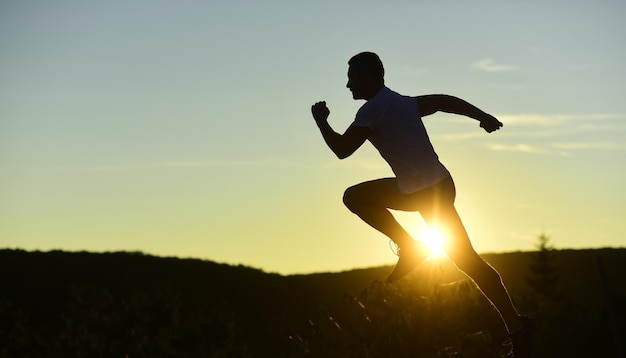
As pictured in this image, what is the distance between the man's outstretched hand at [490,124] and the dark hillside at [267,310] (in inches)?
210

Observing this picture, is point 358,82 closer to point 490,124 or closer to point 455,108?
point 455,108

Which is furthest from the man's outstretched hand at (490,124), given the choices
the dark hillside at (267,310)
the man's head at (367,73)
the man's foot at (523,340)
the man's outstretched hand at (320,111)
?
the dark hillside at (267,310)

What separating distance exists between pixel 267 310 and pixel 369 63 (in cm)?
8761

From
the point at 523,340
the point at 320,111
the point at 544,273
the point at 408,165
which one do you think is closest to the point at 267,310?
the point at 544,273

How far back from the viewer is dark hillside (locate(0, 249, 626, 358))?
83.9 ft

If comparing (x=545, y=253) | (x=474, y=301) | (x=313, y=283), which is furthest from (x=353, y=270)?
(x=474, y=301)

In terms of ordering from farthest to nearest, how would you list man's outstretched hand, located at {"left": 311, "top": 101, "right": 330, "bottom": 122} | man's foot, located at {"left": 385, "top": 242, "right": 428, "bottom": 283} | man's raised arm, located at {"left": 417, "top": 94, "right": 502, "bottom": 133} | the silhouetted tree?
the silhouetted tree, man's foot, located at {"left": 385, "top": 242, "right": 428, "bottom": 283}, man's raised arm, located at {"left": 417, "top": 94, "right": 502, "bottom": 133}, man's outstretched hand, located at {"left": 311, "top": 101, "right": 330, "bottom": 122}

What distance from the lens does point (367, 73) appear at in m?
7.73

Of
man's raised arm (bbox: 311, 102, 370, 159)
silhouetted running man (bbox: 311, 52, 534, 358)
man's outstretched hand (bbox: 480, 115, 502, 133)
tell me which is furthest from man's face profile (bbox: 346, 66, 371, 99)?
man's outstretched hand (bbox: 480, 115, 502, 133)

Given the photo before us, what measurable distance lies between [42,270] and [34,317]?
11.3m

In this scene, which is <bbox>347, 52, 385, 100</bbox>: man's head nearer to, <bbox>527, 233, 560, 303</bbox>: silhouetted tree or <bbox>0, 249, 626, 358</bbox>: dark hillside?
<bbox>0, 249, 626, 358</bbox>: dark hillside

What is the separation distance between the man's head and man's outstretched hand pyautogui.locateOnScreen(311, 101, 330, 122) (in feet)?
1.06

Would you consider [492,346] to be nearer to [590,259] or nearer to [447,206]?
[447,206]

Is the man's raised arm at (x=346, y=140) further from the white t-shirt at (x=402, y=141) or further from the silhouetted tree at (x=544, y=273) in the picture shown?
the silhouetted tree at (x=544, y=273)
